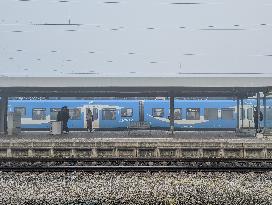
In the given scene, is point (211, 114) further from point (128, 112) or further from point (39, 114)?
point (39, 114)

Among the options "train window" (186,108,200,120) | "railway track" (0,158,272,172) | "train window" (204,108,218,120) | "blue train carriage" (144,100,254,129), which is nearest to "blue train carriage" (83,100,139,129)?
"blue train carriage" (144,100,254,129)

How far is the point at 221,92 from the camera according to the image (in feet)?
89.0

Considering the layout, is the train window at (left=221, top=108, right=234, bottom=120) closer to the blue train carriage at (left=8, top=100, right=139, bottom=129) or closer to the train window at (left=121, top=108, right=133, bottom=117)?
the blue train carriage at (left=8, top=100, right=139, bottom=129)

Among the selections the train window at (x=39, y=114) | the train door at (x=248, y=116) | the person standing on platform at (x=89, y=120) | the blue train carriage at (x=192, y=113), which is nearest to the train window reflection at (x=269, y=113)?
the train door at (x=248, y=116)

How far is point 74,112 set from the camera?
31.7 metres

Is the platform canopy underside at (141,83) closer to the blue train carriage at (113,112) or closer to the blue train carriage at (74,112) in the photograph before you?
the blue train carriage at (113,112)

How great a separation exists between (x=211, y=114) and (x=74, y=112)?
413 inches

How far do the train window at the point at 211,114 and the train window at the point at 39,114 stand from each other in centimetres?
1238

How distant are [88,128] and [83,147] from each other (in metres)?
13.4

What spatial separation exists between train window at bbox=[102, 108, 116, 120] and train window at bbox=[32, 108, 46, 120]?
180 inches

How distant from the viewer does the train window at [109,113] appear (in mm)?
31562

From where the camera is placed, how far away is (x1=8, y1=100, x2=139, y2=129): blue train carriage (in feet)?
104

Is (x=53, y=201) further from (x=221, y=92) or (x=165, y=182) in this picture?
→ (x=221, y=92)

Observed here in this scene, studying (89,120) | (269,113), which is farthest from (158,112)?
(269,113)
